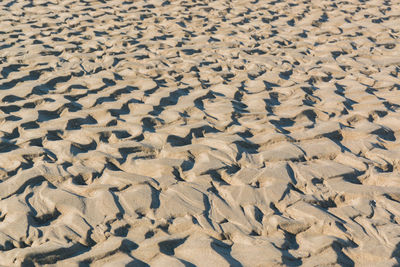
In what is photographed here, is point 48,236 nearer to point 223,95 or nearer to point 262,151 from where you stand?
point 262,151

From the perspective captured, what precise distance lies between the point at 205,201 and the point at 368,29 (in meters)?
3.29

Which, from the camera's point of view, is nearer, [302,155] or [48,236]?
[48,236]

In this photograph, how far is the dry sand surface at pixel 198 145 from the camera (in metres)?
1.62

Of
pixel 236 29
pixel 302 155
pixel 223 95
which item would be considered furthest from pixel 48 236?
pixel 236 29

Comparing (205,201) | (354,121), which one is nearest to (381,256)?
(205,201)

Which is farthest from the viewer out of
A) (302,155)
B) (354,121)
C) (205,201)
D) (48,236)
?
(354,121)

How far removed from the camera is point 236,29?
14.2 feet

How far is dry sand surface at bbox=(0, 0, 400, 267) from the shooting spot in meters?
1.62

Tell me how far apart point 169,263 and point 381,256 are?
780mm

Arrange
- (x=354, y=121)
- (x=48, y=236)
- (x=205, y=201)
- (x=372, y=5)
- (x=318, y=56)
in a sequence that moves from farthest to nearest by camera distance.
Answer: (x=372, y=5), (x=318, y=56), (x=354, y=121), (x=205, y=201), (x=48, y=236)

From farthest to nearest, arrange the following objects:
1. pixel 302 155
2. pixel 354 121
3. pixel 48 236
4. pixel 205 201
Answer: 1. pixel 354 121
2. pixel 302 155
3. pixel 205 201
4. pixel 48 236

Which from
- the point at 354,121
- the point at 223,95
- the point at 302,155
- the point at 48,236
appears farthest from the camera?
the point at 223,95

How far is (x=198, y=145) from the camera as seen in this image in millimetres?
2260

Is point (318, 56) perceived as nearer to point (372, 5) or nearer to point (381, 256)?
point (372, 5)
